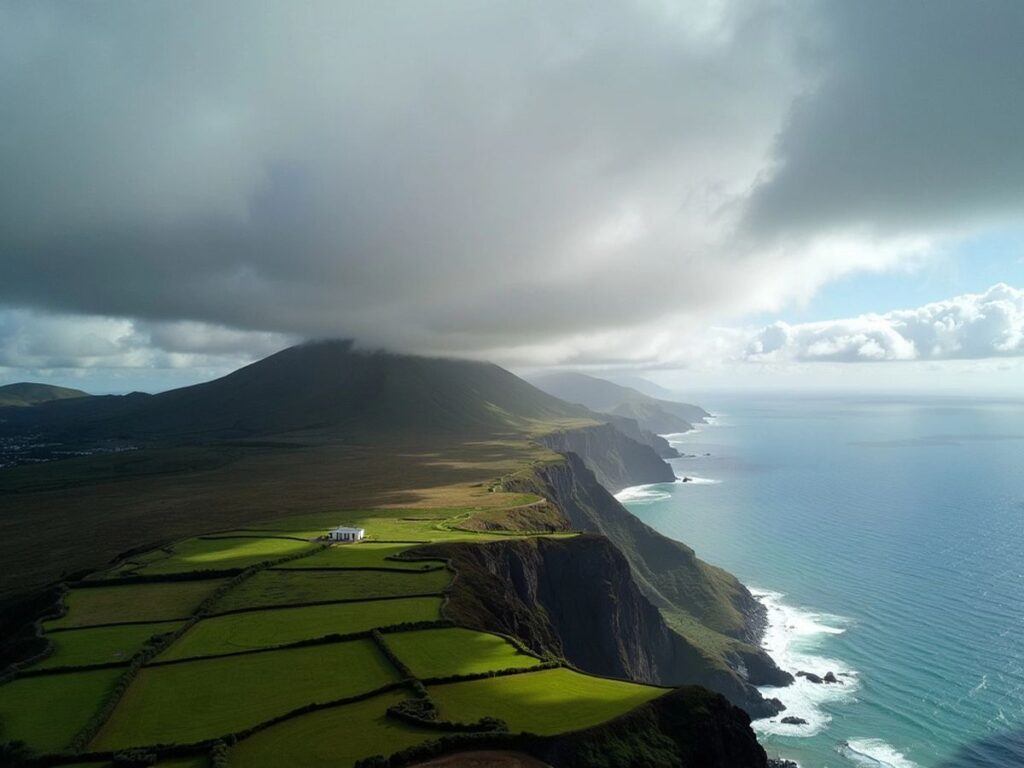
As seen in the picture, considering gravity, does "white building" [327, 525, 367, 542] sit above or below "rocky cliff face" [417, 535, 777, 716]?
above

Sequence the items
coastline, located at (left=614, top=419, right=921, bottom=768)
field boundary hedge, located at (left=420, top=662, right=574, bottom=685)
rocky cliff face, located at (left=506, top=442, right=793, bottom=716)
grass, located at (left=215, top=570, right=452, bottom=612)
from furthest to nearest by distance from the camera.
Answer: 1. rocky cliff face, located at (left=506, top=442, right=793, bottom=716)
2. coastline, located at (left=614, top=419, right=921, bottom=768)
3. grass, located at (left=215, top=570, right=452, bottom=612)
4. field boundary hedge, located at (left=420, top=662, right=574, bottom=685)

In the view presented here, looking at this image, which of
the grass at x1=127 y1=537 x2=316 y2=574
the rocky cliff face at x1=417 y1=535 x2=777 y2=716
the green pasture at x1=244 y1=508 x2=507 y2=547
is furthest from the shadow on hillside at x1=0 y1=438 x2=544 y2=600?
the rocky cliff face at x1=417 y1=535 x2=777 y2=716

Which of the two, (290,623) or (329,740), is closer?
(329,740)

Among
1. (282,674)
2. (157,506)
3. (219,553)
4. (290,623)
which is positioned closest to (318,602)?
(290,623)

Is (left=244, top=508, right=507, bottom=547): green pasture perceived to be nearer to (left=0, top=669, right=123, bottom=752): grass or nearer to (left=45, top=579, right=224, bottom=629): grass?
(left=45, top=579, right=224, bottom=629): grass

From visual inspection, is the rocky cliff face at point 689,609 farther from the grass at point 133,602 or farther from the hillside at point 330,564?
the grass at point 133,602

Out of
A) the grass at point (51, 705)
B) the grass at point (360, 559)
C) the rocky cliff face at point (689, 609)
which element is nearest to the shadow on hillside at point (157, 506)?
the rocky cliff face at point (689, 609)

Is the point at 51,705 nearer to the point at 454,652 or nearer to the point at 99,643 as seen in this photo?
the point at 99,643
